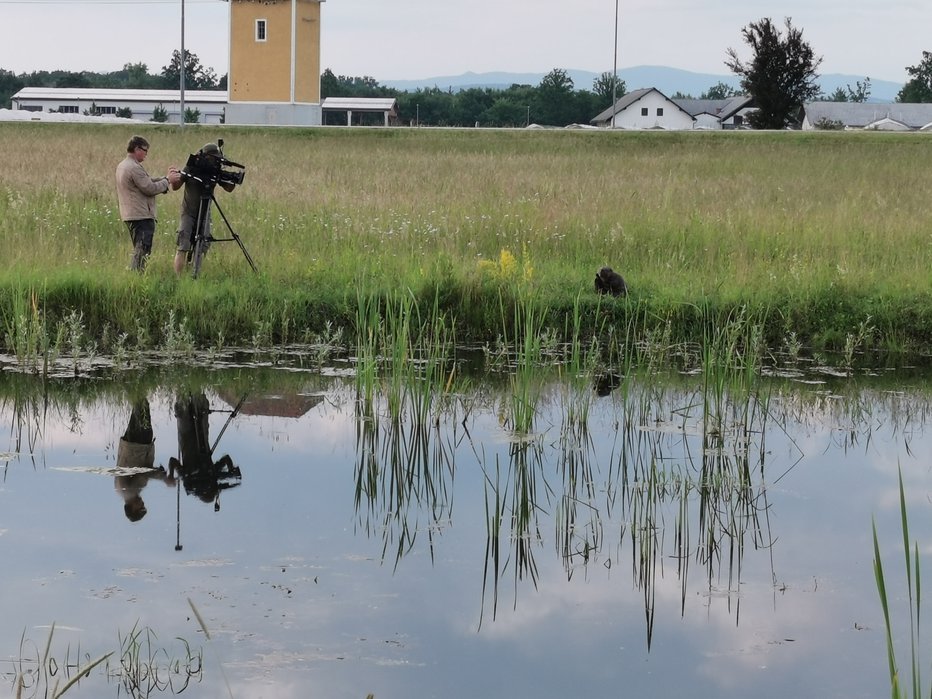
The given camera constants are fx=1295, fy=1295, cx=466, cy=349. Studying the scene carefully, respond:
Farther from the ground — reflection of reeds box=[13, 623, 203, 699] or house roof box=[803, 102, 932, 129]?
house roof box=[803, 102, 932, 129]

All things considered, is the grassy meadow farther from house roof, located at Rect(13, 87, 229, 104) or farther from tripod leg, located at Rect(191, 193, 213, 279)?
house roof, located at Rect(13, 87, 229, 104)

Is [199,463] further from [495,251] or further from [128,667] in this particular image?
[495,251]

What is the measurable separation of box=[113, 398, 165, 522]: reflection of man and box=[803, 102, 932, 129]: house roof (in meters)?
97.1

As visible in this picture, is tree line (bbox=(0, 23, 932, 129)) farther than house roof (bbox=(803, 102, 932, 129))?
No

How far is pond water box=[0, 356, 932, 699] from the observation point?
5.11m

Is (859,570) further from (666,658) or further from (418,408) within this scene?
(418,408)

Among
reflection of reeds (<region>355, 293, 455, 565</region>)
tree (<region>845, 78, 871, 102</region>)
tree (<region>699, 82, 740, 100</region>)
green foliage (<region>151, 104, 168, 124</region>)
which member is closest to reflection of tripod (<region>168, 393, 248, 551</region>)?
reflection of reeds (<region>355, 293, 455, 565</region>)

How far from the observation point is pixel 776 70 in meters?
60.3

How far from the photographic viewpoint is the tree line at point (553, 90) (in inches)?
2386

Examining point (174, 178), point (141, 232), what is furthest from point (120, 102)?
point (174, 178)

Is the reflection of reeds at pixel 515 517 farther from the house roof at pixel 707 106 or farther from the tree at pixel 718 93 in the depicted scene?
the tree at pixel 718 93

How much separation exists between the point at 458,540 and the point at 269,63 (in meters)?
60.1

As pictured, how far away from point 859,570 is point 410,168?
21471 millimetres

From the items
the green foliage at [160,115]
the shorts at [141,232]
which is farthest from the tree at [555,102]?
the shorts at [141,232]
